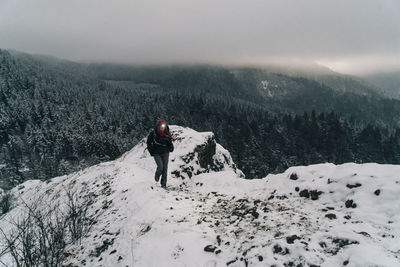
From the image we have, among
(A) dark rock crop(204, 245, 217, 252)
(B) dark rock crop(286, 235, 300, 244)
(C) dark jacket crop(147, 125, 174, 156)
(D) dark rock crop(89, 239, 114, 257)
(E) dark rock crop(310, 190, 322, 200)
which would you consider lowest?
(D) dark rock crop(89, 239, 114, 257)

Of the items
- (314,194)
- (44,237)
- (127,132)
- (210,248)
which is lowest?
(127,132)

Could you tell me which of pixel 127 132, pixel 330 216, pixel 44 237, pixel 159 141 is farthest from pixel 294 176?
pixel 127 132

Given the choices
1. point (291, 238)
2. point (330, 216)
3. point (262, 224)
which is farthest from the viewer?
point (262, 224)

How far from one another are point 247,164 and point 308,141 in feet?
95.3

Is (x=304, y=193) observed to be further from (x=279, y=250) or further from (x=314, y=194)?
(x=279, y=250)

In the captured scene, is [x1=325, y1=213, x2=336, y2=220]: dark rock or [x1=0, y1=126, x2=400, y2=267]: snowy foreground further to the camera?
[x1=325, y1=213, x2=336, y2=220]: dark rock

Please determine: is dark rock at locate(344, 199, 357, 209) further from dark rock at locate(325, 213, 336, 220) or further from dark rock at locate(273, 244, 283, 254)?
dark rock at locate(273, 244, 283, 254)

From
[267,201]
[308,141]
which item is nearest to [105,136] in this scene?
[308,141]

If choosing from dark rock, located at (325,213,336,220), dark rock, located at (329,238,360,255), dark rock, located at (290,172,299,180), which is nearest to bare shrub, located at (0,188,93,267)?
dark rock, located at (329,238,360,255)

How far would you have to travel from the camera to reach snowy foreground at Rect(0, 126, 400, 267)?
593 centimetres

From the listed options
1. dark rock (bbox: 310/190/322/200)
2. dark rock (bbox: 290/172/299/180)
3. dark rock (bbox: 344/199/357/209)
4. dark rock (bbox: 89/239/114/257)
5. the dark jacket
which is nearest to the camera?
dark rock (bbox: 344/199/357/209)

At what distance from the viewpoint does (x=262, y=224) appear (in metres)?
7.60

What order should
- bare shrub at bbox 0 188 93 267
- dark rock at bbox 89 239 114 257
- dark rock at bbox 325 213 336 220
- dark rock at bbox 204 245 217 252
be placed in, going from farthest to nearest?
dark rock at bbox 89 239 114 257
dark rock at bbox 325 213 336 220
dark rock at bbox 204 245 217 252
bare shrub at bbox 0 188 93 267

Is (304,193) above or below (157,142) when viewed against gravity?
below
